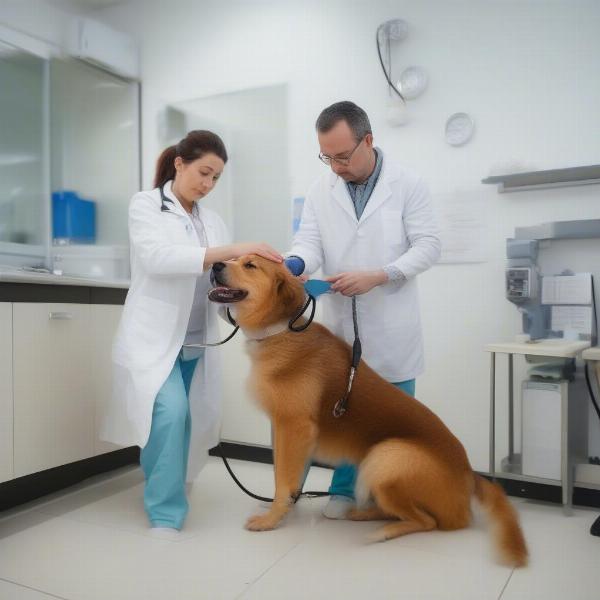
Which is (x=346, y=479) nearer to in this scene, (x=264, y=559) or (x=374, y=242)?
(x=264, y=559)

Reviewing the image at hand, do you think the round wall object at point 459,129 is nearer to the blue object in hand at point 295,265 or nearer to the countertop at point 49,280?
the blue object in hand at point 295,265

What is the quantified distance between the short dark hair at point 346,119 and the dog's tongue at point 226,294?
2.22 ft

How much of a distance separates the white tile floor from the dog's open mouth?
0.81 meters

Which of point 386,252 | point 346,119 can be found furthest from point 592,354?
point 346,119

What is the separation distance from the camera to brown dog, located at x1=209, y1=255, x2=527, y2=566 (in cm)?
180

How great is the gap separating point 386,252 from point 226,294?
0.65 meters

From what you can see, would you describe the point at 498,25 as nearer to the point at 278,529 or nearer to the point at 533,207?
the point at 533,207

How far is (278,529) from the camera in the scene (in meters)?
1.98

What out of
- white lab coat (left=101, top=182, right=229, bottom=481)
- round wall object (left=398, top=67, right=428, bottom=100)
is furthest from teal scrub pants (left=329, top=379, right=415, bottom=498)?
round wall object (left=398, top=67, right=428, bottom=100)

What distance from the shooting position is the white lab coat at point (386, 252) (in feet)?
6.88

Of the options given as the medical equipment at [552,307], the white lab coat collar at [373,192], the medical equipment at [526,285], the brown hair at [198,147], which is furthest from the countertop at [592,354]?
the brown hair at [198,147]

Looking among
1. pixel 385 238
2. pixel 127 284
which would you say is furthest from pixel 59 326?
pixel 385 238

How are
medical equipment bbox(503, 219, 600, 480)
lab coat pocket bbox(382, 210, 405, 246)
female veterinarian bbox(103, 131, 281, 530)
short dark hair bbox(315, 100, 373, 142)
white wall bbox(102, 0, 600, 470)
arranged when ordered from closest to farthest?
1. female veterinarian bbox(103, 131, 281, 530)
2. short dark hair bbox(315, 100, 373, 142)
3. lab coat pocket bbox(382, 210, 405, 246)
4. medical equipment bbox(503, 219, 600, 480)
5. white wall bbox(102, 0, 600, 470)

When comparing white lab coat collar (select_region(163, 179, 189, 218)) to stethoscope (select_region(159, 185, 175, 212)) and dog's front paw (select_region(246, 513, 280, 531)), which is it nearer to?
stethoscope (select_region(159, 185, 175, 212))
